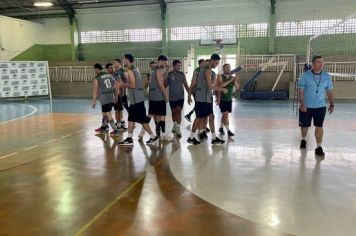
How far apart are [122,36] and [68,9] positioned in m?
3.91

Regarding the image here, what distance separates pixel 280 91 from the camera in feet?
56.5

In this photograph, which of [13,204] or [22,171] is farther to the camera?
[22,171]

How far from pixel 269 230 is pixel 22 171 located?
12.5ft

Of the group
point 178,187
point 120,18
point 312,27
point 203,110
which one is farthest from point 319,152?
point 120,18

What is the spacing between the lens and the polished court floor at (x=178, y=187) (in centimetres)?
332

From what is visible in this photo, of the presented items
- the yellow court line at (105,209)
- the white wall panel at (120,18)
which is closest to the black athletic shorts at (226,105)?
the yellow court line at (105,209)

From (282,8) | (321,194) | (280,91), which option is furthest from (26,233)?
(282,8)

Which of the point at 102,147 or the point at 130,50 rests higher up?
the point at 130,50

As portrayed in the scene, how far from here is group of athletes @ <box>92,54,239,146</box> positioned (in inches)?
255

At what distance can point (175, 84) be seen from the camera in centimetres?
748

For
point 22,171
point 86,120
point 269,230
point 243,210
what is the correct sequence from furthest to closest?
point 86,120
point 22,171
point 243,210
point 269,230

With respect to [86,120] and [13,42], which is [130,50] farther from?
[86,120]

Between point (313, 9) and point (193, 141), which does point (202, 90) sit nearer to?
point (193, 141)

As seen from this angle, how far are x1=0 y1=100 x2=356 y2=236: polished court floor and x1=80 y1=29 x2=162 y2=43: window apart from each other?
15.3 meters
